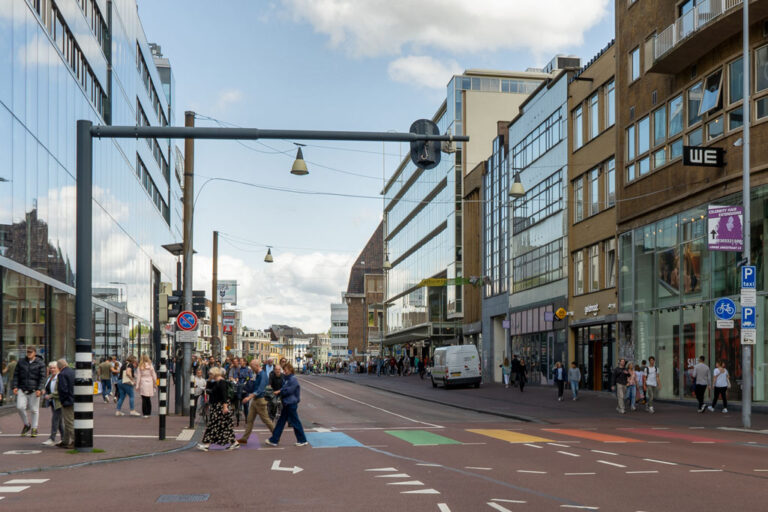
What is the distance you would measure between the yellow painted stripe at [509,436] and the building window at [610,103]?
2191 cm

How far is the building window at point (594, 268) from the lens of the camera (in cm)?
4169

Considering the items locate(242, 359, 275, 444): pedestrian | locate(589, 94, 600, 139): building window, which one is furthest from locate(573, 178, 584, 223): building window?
locate(242, 359, 275, 444): pedestrian

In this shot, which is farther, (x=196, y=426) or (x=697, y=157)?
Answer: (x=697, y=157)

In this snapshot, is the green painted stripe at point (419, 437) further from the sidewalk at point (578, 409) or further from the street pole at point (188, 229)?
the street pole at point (188, 229)

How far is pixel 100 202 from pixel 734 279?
2778 centimetres

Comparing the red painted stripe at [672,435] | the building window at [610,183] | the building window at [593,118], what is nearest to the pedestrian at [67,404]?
the red painted stripe at [672,435]

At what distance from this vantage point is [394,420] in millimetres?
25766

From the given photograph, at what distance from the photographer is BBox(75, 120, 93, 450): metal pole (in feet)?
51.5

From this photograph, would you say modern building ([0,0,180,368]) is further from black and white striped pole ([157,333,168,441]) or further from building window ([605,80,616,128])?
building window ([605,80,616,128])

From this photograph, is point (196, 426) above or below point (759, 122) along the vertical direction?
below

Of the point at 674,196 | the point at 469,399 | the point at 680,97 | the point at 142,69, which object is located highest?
the point at 142,69

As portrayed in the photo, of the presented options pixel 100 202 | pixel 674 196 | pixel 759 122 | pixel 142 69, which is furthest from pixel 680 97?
pixel 142 69

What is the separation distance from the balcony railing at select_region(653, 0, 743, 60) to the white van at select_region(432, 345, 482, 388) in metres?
20.8

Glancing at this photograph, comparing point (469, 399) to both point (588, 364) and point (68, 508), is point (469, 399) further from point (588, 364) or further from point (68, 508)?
point (68, 508)
